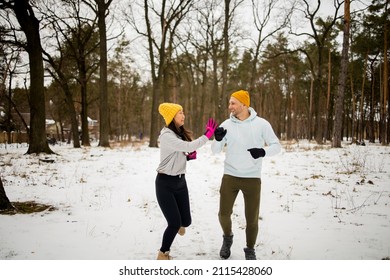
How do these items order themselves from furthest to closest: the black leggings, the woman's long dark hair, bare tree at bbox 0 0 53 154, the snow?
bare tree at bbox 0 0 53 154
the snow
the woman's long dark hair
the black leggings

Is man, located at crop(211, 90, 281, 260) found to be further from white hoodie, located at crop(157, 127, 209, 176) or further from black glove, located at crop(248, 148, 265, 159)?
white hoodie, located at crop(157, 127, 209, 176)

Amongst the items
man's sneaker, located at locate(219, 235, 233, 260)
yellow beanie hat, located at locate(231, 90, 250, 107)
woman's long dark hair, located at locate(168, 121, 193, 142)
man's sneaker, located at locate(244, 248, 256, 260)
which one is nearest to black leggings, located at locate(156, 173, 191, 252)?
woman's long dark hair, located at locate(168, 121, 193, 142)

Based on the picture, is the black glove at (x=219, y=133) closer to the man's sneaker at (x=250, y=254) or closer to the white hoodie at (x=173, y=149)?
the white hoodie at (x=173, y=149)

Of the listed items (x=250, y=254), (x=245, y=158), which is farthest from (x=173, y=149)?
(x=250, y=254)

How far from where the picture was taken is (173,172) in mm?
3131

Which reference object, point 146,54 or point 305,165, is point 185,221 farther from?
point 146,54

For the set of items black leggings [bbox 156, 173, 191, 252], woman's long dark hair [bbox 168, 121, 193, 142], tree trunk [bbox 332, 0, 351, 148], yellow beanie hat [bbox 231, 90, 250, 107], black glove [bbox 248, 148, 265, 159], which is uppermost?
tree trunk [bbox 332, 0, 351, 148]

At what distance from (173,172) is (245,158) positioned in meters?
0.88

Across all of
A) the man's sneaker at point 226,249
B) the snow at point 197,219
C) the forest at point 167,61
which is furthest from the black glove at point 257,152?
the forest at point 167,61

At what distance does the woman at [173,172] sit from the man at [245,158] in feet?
1.01

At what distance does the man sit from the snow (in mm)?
486

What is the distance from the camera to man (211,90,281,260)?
10.3 feet

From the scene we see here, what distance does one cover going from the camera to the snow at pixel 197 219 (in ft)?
11.4

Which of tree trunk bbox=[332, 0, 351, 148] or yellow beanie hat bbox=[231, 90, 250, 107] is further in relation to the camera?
tree trunk bbox=[332, 0, 351, 148]
